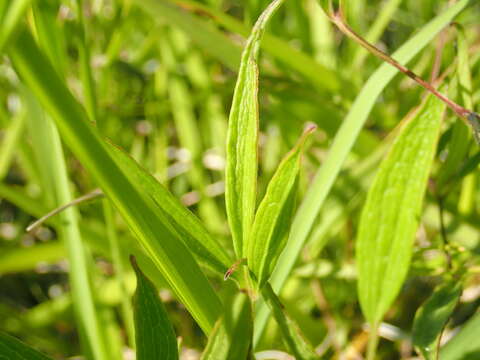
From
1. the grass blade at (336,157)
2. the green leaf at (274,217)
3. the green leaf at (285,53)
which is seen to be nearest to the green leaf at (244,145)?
the green leaf at (274,217)

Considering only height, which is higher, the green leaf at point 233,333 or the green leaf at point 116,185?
the green leaf at point 116,185

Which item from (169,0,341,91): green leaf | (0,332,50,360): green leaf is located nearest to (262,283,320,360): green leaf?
(0,332,50,360): green leaf

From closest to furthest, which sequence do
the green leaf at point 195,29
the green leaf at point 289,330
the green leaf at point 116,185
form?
→ the green leaf at point 116,185
the green leaf at point 289,330
the green leaf at point 195,29

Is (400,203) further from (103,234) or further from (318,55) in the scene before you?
(318,55)

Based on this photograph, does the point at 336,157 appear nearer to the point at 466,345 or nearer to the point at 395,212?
the point at 395,212

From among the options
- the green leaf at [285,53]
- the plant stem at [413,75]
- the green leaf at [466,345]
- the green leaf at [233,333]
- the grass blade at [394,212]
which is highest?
the green leaf at [285,53]

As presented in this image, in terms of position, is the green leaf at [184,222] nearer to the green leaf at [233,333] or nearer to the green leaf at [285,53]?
the green leaf at [233,333]
